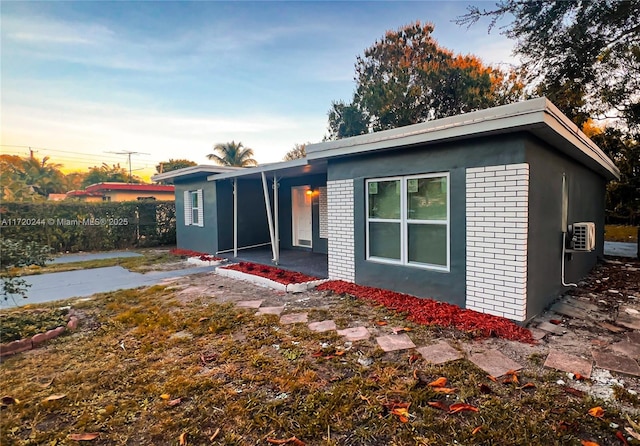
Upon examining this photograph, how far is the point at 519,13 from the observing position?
25.4 ft

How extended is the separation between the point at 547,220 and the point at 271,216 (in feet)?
21.3

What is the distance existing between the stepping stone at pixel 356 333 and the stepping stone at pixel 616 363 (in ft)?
6.91

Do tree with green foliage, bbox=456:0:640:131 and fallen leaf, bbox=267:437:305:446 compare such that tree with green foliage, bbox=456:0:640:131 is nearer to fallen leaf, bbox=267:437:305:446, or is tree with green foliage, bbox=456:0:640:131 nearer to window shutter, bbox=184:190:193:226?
fallen leaf, bbox=267:437:305:446

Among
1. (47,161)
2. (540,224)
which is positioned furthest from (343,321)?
(47,161)

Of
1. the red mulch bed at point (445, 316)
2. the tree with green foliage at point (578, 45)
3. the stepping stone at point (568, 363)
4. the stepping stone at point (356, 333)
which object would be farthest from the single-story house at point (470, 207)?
the tree with green foliage at point (578, 45)

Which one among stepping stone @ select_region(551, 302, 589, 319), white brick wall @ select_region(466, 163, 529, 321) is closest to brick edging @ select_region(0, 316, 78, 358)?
white brick wall @ select_region(466, 163, 529, 321)

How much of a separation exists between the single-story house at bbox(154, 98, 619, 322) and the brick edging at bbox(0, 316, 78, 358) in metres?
4.08

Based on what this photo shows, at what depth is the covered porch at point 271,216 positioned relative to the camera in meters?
9.12

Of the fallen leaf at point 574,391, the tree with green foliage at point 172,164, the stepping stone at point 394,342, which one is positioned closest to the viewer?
the fallen leaf at point 574,391

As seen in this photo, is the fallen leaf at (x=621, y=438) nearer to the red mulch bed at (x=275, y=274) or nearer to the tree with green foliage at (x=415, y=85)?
the red mulch bed at (x=275, y=274)

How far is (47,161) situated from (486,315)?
38267 mm

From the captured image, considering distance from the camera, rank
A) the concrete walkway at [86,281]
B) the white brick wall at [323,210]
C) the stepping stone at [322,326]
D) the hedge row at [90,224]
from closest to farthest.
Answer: the stepping stone at [322,326], the concrete walkway at [86,281], the white brick wall at [323,210], the hedge row at [90,224]

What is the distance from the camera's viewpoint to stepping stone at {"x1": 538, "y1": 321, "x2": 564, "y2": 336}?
3.62 metres

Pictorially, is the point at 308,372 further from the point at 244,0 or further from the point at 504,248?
the point at 244,0
